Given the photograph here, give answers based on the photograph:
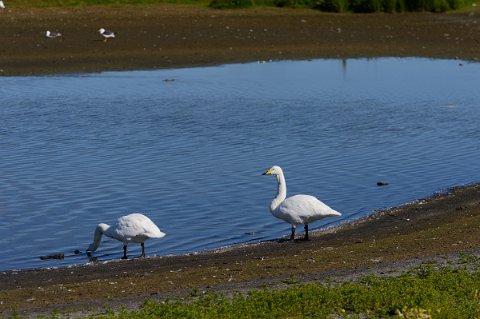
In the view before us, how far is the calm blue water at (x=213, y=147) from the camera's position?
1723 centimetres

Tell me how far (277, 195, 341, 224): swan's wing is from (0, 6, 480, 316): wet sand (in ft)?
1.15

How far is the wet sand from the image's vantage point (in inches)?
489

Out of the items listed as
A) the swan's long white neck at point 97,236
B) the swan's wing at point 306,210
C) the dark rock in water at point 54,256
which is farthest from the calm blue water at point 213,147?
the swan's wing at point 306,210

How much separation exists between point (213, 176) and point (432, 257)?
303 inches

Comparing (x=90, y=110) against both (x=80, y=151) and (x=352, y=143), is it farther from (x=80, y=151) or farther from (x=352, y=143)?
(x=352, y=143)

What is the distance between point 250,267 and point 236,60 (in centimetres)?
2471

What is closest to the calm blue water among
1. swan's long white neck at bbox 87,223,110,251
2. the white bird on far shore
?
swan's long white neck at bbox 87,223,110,251

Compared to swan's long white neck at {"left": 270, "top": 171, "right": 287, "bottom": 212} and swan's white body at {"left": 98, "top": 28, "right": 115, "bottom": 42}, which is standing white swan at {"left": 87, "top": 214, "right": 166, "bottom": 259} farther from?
swan's white body at {"left": 98, "top": 28, "right": 115, "bottom": 42}

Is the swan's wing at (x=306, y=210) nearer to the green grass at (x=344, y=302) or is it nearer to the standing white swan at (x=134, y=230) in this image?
the standing white swan at (x=134, y=230)

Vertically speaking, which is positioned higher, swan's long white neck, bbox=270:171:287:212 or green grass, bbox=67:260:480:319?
green grass, bbox=67:260:480:319

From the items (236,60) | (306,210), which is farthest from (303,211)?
(236,60)

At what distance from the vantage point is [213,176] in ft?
66.5

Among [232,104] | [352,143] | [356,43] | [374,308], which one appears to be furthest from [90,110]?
[374,308]

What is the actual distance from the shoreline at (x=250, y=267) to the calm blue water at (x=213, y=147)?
1.11 meters
